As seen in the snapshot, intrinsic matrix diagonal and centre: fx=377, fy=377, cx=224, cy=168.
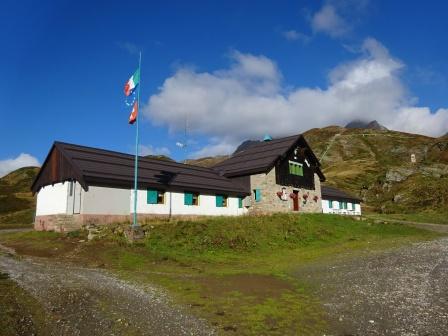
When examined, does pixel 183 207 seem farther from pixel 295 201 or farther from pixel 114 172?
pixel 295 201

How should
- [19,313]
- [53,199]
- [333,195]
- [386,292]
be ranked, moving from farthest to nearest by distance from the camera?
[333,195]
[53,199]
[386,292]
[19,313]

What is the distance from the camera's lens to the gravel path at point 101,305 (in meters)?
8.85

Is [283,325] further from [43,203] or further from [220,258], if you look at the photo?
[43,203]

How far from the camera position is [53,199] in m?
31.1

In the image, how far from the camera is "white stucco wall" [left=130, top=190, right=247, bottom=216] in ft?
100

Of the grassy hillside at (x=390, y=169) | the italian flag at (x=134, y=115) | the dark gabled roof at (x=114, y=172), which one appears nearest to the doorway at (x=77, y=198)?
the dark gabled roof at (x=114, y=172)

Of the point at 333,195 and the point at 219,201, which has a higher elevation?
the point at 333,195

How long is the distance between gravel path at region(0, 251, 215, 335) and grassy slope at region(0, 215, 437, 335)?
2.75ft

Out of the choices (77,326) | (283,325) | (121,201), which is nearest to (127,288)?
(77,326)

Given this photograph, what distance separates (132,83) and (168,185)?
10.1 metres

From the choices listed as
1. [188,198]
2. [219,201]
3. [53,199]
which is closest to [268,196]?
[219,201]

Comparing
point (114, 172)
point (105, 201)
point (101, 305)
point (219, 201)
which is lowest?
point (101, 305)

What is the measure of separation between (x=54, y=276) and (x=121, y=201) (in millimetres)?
14957

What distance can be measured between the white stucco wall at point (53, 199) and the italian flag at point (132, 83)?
30.4 ft
